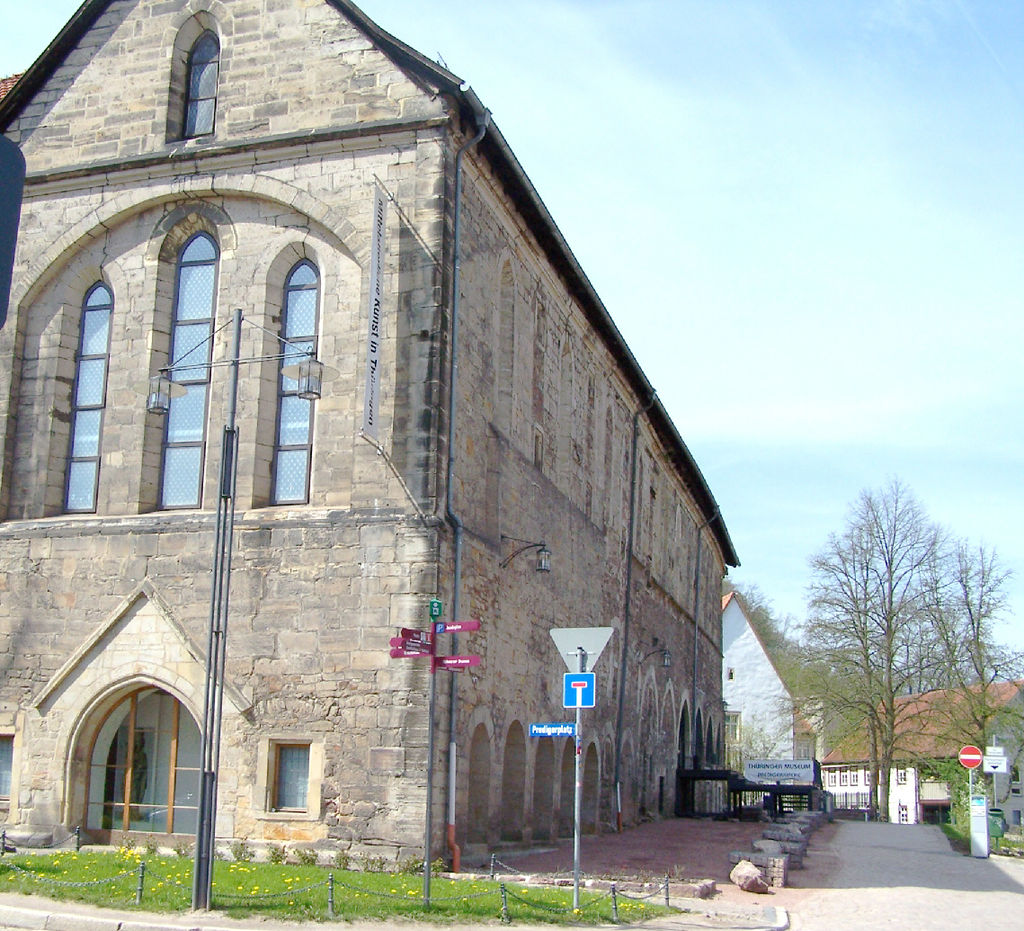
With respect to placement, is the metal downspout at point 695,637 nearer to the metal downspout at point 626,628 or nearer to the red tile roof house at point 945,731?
the red tile roof house at point 945,731

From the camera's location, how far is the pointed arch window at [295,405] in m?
17.1

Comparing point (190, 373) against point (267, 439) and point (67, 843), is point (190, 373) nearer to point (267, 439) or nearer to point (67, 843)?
point (267, 439)

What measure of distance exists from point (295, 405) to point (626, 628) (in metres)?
12.8

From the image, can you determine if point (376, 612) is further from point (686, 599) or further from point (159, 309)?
point (686, 599)

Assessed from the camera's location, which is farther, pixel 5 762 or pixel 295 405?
pixel 295 405

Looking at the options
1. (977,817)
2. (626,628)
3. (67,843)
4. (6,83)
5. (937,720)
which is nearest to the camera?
(67,843)

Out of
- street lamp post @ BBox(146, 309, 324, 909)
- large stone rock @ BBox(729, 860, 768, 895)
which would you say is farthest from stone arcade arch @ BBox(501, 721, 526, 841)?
street lamp post @ BBox(146, 309, 324, 909)

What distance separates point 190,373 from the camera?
18094 millimetres

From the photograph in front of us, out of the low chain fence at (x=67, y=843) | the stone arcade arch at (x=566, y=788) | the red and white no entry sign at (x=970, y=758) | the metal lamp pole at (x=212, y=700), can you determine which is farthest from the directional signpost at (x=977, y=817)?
the metal lamp pole at (x=212, y=700)

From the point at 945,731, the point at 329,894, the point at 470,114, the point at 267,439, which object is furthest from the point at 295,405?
the point at 945,731

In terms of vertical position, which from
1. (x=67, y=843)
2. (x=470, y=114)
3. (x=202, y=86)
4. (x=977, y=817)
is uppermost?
(x=202, y=86)

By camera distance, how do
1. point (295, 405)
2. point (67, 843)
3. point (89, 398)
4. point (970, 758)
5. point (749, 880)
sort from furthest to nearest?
point (970, 758) → point (89, 398) → point (295, 405) → point (67, 843) → point (749, 880)

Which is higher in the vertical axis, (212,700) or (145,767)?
(212,700)

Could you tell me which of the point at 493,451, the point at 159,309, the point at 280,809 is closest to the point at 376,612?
the point at 280,809
